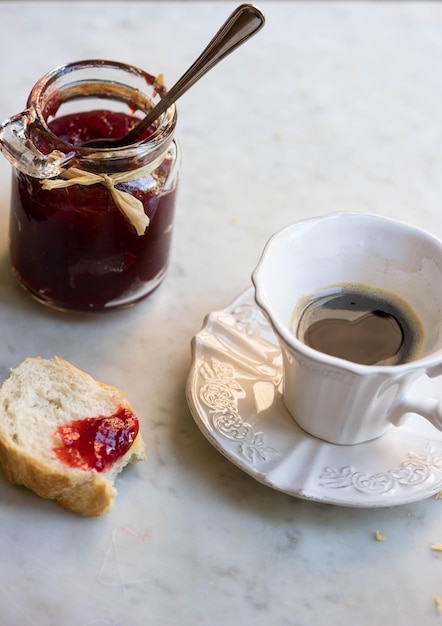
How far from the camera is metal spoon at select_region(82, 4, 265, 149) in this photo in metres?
1.45

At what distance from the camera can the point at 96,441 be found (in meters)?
1.44

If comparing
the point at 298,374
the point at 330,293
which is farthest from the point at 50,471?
the point at 330,293

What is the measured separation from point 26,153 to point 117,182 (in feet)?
0.53

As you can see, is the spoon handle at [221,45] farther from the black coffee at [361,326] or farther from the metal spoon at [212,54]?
the black coffee at [361,326]

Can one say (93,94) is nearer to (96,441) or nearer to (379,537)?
(96,441)

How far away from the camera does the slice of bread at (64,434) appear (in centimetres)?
140

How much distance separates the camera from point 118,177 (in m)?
1.53

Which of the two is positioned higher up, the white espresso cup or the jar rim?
the jar rim

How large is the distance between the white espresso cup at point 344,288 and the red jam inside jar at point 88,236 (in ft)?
0.90

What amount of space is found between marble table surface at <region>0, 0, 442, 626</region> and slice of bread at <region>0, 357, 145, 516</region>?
5 cm

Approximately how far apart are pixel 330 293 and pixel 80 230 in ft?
1.53

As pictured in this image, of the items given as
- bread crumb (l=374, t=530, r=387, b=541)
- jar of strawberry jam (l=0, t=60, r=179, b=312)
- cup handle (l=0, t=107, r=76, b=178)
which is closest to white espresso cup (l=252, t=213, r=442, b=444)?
bread crumb (l=374, t=530, r=387, b=541)

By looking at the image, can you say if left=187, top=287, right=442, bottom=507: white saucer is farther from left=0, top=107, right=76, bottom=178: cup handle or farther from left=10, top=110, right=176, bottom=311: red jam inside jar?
left=0, top=107, right=76, bottom=178: cup handle

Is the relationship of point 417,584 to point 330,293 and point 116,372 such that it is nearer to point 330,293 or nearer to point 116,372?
point 330,293
